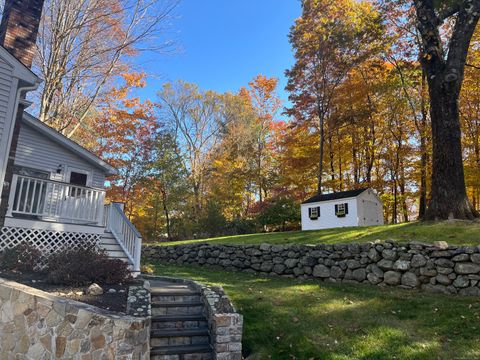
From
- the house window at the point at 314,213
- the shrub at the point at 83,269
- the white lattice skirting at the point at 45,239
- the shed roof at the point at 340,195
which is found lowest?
the shrub at the point at 83,269

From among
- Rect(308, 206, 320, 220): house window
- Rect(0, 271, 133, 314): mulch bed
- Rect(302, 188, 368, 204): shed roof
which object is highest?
Rect(302, 188, 368, 204): shed roof

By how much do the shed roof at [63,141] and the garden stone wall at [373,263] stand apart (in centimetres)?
535

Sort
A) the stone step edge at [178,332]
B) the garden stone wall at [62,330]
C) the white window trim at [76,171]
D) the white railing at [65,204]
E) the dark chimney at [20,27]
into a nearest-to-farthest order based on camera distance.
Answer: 1. the garden stone wall at [62,330]
2. the stone step edge at [178,332]
3. the white railing at [65,204]
4. the dark chimney at [20,27]
5. the white window trim at [76,171]

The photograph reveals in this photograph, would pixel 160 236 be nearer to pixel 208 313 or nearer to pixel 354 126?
pixel 354 126

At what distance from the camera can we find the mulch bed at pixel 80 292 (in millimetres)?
5359

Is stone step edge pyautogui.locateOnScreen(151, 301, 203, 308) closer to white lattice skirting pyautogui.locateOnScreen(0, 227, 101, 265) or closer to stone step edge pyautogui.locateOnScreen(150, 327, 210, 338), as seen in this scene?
stone step edge pyautogui.locateOnScreen(150, 327, 210, 338)

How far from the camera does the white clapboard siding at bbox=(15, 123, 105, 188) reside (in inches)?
417

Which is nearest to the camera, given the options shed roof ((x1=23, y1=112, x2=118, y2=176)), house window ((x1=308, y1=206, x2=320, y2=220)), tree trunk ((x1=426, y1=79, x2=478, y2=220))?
tree trunk ((x1=426, y1=79, x2=478, y2=220))

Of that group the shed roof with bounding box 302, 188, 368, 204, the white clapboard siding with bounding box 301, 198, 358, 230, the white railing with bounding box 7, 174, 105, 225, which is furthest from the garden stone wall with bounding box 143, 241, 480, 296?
the shed roof with bounding box 302, 188, 368, 204

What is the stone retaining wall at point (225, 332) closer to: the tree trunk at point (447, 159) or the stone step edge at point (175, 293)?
the stone step edge at point (175, 293)

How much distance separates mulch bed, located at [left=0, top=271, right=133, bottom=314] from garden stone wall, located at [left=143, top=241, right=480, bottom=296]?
486 cm

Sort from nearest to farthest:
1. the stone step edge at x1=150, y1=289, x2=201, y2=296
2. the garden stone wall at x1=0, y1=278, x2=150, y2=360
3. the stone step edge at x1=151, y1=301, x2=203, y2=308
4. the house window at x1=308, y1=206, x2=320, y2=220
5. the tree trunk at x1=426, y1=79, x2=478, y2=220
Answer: the garden stone wall at x1=0, y1=278, x2=150, y2=360
the stone step edge at x1=151, y1=301, x2=203, y2=308
the stone step edge at x1=150, y1=289, x2=201, y2=296
the tree trunk at x1=426, y1=79, x2=478, y2=220
the house window at x1=308, y1=206, x2=320, y2=220

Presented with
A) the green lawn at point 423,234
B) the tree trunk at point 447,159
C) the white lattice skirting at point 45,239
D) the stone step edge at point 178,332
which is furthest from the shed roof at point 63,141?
the tree trunk at point 447,159

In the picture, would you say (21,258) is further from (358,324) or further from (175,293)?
(358,324)
